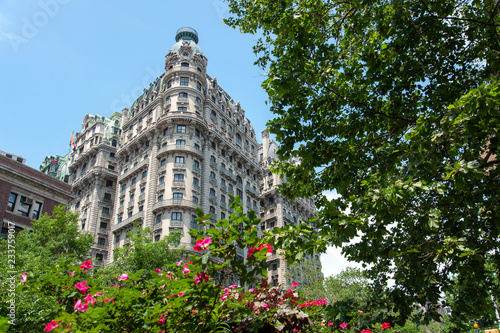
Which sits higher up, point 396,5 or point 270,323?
Answer: point 396,5

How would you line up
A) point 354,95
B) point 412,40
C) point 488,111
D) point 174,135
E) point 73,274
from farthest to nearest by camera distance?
point 174,135 < point 354,95 < point 412,40 < point 73,274 < point 488,111

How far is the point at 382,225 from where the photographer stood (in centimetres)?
694

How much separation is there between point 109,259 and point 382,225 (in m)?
50.5

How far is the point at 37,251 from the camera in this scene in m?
26.9

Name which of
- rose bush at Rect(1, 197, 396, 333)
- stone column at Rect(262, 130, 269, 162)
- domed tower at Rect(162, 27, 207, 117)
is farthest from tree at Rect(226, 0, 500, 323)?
stone column at Rect(262, 130, 269, 162)

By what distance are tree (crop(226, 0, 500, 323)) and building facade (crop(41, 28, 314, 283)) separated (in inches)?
1340

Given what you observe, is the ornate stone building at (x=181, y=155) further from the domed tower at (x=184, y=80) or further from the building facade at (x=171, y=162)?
the building facade at (x=171, y=162)

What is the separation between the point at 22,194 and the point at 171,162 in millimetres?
19244

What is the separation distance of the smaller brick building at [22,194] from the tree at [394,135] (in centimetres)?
2897

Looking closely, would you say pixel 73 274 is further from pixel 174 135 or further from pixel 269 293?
pixel 174 135

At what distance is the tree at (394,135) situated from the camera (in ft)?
22.0

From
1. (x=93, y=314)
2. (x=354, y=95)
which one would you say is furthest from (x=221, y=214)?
(x=93, y=314)

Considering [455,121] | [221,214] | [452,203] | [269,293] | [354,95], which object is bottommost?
[269,293]

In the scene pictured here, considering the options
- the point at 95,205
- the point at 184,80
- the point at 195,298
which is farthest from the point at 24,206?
the point at 195,298
